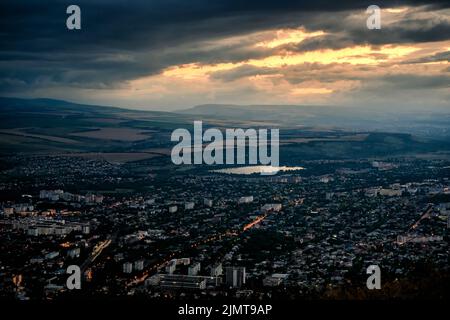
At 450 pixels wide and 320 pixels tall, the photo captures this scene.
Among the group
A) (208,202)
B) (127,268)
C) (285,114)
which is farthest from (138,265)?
(285,114)

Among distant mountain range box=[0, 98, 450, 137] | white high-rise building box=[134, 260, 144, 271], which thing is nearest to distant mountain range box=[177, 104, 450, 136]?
distant mountain range box=[0, 98, 450, 137]

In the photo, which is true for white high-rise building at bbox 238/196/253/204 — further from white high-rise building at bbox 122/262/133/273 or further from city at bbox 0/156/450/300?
white high-rise building at bbox 122/262/133/273

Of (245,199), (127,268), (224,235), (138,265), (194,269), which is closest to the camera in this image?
(194,269)

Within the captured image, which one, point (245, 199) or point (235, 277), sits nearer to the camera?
point (235, 277)

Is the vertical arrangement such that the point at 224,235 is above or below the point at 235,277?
below

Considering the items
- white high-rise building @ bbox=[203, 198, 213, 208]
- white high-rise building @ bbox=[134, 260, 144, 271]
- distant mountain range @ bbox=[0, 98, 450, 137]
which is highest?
distant mountain range @ bbox=[0, 98, 450, 137]

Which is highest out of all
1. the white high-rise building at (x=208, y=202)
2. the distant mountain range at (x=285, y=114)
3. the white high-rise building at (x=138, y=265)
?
the distant mountain range at (x=285, y=114)

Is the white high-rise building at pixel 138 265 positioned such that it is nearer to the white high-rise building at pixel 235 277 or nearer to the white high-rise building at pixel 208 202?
the white high-rise building at pixel 235 277

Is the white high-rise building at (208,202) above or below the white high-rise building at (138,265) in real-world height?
above

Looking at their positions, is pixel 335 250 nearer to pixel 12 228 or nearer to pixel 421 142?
pixel 12 228

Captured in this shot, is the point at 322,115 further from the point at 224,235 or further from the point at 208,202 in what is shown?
the point at 224,235

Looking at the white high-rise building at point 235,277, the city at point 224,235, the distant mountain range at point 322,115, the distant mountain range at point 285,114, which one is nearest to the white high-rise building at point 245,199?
the city at point 224,235
